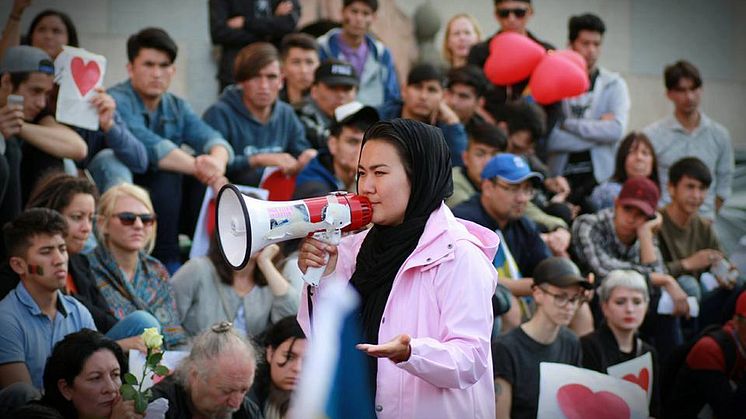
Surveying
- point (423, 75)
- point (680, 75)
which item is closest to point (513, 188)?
point (423, 75)

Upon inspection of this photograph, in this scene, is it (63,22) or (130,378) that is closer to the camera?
(130,378)

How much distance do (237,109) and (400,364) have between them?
4.44 metres

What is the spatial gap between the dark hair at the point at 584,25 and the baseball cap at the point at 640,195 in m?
2.15

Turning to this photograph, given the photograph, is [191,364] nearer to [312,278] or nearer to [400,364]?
[312,278]

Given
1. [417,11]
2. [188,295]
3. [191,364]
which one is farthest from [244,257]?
[417,11]

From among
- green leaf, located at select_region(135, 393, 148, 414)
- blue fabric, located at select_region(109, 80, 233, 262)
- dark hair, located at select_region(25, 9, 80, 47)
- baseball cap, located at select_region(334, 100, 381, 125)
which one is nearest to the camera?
green leaf, located at select_region(135, 393, 148, 414)

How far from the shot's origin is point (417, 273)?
372 cm

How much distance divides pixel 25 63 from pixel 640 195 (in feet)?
13.0

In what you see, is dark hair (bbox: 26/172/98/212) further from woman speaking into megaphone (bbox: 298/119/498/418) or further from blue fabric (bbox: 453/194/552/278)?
woman speaking into megaphone (bbox: 298/119/498/418)

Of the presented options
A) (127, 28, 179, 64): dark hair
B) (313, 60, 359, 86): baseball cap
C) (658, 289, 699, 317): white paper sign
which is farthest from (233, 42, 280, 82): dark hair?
(658, 289, 699, 317): white paper sign

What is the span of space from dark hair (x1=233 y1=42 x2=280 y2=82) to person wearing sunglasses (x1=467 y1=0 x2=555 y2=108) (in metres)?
2.01

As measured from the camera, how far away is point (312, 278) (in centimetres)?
378

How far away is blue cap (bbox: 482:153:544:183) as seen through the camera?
6.74 metres

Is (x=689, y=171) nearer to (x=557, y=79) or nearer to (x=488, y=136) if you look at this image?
(x=557, y=79)
